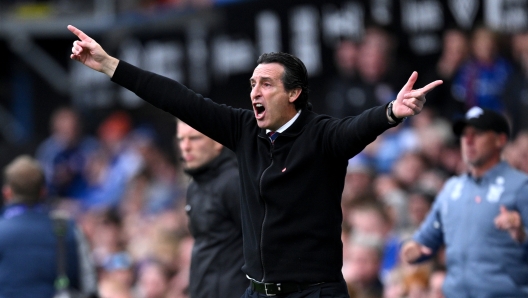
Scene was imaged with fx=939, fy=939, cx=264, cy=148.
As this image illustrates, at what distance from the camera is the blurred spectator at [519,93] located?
28.7 feet

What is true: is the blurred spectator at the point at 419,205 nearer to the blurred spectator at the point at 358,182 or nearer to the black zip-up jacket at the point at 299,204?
the blurred spectator at the point at 358,182

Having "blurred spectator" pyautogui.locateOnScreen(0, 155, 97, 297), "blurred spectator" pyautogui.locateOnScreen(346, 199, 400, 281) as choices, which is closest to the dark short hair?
"blurred spectator" pyautogui.locateOnScreen(0, 155, 97, 297)

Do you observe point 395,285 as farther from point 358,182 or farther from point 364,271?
point 358,182

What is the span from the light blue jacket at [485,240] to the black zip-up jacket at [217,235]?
1.35m

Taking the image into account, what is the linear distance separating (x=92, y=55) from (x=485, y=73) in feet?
17.7

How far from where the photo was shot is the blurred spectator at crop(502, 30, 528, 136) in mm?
8742

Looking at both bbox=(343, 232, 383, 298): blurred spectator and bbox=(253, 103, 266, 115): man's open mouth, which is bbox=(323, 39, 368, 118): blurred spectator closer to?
bbox=(343, 232, 383, 298): blurred spectator

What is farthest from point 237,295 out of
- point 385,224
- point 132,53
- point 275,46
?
point 132,53

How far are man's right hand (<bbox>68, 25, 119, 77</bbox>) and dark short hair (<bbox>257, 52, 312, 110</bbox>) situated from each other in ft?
2.49

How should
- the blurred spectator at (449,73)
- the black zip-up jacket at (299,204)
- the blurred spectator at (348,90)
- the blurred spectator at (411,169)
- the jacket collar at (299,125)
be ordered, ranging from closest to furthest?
the black zip-up jacket at (299,204), the jacket collar at (299,125), the blurred spectator at (411,169), the blurred spectator at (449,73), the blurred spectator at (348,90)

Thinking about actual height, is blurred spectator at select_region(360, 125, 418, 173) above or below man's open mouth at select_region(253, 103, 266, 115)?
below

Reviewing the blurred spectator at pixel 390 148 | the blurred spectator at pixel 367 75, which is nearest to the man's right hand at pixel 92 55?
the blurred spectator at pixel 390 148

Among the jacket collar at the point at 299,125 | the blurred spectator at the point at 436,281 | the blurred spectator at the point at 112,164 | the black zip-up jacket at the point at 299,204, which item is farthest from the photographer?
the blurred spectator at the point at 112,164

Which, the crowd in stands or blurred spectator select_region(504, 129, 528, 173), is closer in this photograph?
blurred spectator select_region(504, 129, 528, 173)
